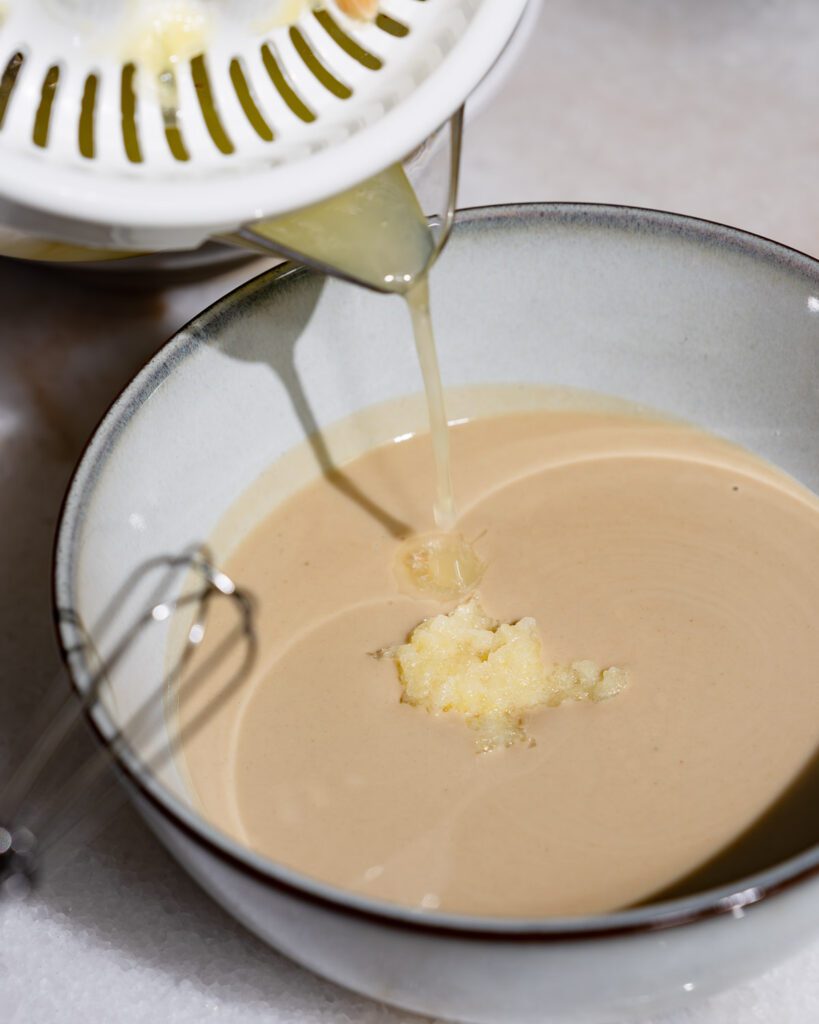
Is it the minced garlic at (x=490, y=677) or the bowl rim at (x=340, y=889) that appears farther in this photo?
the minced garlic at (x=490, y=677)

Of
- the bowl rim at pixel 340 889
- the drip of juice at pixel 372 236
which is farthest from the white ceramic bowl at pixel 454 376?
the drip of juice at pixel 372 236

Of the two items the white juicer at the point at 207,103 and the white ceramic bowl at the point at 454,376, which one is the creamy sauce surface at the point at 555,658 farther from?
the white juicer at the point at 207,103

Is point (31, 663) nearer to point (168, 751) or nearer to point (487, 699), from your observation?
point (168, 751)

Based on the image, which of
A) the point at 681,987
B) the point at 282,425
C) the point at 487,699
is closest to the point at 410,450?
the point at 282,425

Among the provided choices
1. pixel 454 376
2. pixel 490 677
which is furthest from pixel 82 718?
pixel 454 376

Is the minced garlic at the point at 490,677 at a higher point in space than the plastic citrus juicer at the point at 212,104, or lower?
lower

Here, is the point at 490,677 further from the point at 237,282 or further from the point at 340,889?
the point at 237,282

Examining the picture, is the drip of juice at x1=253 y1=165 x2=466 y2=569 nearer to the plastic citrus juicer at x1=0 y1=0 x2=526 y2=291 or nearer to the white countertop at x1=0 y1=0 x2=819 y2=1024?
the plastic citrus juicer at x1=0 y1=0 x2=526 y2=291
